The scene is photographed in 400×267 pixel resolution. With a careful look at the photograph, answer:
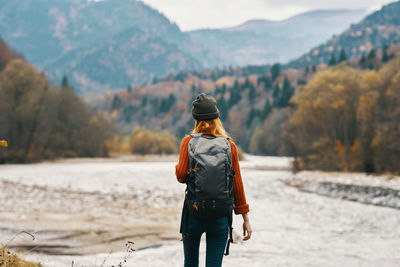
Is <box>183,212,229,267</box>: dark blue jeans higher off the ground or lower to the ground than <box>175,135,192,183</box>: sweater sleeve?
lower

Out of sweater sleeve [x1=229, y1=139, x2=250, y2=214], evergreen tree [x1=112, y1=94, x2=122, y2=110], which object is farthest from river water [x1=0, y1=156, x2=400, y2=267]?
evergreen tree [x1=112, y1=94, x2=122, y2=110]

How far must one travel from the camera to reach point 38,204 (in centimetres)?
1694

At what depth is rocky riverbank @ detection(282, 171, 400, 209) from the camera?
22.8 meters

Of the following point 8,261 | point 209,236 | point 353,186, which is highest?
point 209,236

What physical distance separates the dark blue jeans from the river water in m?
1.47

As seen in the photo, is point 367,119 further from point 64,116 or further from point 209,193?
point 64,116

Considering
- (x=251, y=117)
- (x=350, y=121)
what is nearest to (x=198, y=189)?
(x=350, y=121)

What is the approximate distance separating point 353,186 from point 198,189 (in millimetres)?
24526

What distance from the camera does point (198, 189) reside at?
3.40 metres

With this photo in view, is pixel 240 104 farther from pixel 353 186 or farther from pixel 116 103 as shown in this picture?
pixel 353 186

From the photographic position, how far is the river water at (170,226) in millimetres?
8469

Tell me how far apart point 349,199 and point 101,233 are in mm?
16733

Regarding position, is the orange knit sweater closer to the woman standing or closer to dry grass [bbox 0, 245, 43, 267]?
the woman standing

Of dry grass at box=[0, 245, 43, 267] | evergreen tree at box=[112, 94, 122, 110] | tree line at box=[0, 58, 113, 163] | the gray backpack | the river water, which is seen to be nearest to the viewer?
the gray backpack
